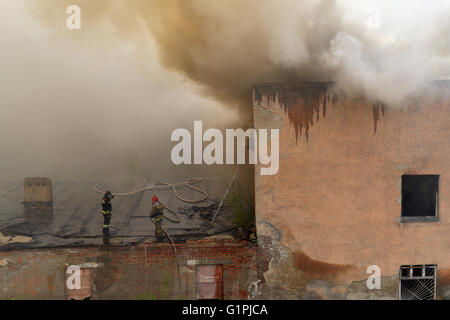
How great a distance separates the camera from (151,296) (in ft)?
23.5

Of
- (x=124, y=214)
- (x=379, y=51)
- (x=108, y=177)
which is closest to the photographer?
(x=379, y=51)

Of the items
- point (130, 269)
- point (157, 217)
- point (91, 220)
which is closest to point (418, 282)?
point (157, 217)

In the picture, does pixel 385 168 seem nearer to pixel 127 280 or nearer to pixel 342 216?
pixel 342 216

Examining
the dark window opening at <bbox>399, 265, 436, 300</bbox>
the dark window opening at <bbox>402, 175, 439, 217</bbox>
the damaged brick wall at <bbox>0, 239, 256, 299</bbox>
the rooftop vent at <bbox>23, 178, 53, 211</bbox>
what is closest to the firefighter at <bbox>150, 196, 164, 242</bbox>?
the damaged brick wall at <bbox>0, 239, 256, 299</bbox>

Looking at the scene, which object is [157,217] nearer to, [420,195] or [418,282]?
[418,282]

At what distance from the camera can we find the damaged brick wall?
7.00 metres

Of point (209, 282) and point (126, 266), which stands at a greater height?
point (126, 266)

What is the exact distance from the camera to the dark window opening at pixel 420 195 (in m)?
7.34

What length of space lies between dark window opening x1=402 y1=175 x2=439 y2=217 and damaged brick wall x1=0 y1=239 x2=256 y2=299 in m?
3.76

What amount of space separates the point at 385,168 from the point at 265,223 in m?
2.64

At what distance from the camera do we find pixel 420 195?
25.5ft

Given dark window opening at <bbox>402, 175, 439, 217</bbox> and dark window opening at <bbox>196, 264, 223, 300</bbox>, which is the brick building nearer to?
dark window opening at <bbox>196, 264, 223, 300</bbox>

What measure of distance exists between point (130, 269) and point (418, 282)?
5894mm
